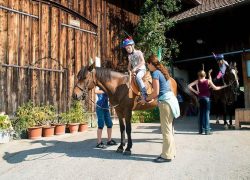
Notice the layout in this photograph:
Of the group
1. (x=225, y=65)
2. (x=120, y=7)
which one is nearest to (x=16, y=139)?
(x=225, y=65)

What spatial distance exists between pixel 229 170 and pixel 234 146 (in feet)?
6.63

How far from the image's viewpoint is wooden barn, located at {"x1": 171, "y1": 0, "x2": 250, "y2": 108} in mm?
12516

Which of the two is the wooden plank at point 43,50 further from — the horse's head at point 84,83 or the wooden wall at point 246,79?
the wooden wall at point 246,79

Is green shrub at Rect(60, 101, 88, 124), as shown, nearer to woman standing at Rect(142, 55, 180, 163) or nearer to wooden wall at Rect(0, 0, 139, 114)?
wooden wall at Rect(0, 0, 139, 114)

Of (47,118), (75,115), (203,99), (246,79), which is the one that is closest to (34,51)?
(47,118)

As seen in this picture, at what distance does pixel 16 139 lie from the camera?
26.3 feet

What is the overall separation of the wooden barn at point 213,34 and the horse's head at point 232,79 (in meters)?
3.84

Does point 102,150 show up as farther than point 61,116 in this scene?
No

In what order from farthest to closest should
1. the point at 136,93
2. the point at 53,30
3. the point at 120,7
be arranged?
the point at 120,7 < the point at 53,30 < the point at 136,93

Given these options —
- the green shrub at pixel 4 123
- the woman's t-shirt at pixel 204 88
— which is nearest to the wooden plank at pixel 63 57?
the green shrub at pixel 4 123

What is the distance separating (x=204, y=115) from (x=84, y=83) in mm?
4191

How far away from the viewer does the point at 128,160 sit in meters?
5.31

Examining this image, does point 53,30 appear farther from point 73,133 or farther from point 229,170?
point 229,170

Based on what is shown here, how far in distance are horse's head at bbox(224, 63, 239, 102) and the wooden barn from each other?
384cm
